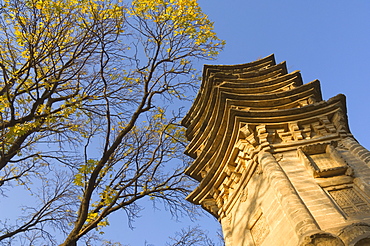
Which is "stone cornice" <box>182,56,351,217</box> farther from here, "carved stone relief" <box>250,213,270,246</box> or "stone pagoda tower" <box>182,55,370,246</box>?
"carved stone relief" <box>250,213,270,246</box>

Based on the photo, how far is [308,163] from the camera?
8.16 meters

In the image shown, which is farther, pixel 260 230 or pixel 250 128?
pixel 250 128

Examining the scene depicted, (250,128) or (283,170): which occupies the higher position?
(250,128)

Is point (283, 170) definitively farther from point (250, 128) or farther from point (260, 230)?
point (250, 128)

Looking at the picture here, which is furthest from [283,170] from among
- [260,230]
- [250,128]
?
[250,128]

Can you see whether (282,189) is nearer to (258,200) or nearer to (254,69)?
(258,200)

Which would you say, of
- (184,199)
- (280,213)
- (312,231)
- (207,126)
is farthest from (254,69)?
(312,231)

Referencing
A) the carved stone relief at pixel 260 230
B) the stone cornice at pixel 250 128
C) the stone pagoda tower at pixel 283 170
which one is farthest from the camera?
the stone cornice at pixel 250 128

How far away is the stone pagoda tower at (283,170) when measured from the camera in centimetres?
680

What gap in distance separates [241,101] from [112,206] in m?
5.20

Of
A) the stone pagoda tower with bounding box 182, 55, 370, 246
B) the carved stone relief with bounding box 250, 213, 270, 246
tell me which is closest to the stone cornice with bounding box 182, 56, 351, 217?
the stone pagoda tower with bounding box 182, 55, 370, 246

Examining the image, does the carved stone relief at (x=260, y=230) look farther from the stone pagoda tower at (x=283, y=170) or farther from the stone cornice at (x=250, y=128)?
the stone cornice at (x=250, y=128)

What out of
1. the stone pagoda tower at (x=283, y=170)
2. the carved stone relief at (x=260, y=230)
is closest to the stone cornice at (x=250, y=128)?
the stone pagoda tower at (x=283, y=170)

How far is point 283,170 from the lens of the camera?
8266mm
